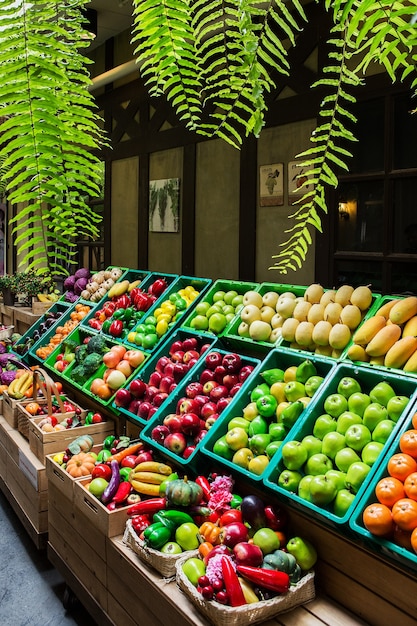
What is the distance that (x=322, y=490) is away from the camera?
73.5 inches

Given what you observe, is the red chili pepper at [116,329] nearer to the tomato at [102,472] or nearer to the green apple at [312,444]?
the tomato at [102,472]

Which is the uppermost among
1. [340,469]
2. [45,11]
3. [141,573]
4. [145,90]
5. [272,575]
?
[145,90]

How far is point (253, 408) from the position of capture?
2.43 meters

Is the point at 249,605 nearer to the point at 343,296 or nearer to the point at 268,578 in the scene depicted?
the point at 268,578

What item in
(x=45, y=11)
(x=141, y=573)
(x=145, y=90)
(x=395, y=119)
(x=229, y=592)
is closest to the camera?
(x=45, y=11)

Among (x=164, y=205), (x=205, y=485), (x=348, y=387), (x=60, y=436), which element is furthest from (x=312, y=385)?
(x=164, y=205)

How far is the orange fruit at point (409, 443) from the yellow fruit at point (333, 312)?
0.80 m

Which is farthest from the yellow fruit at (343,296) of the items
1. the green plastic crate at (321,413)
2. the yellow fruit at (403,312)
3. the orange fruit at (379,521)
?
the orange fruit at (379,521)

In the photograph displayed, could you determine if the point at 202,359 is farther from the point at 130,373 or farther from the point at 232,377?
the point at 130,373

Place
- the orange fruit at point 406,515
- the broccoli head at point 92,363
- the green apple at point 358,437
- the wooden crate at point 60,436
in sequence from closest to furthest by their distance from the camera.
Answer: the orange fruit at point 406,515 < the green apple at point 358,437 < the wooden crate at point 60,436 < the broccoli head at point 92,363

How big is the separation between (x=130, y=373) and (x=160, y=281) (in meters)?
0.86

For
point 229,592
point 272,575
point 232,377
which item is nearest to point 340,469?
point 272,575

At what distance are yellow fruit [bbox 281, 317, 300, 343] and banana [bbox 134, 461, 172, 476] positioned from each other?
0.81 m

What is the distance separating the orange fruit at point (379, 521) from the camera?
1.69m
